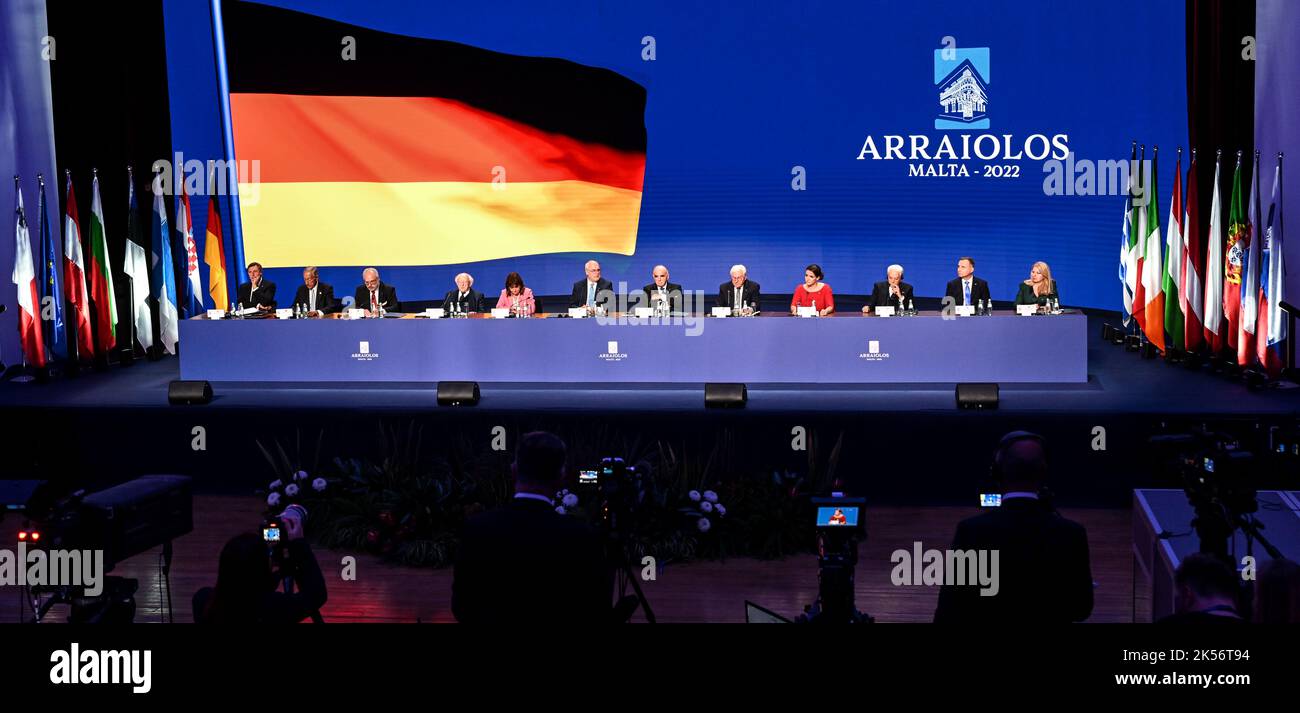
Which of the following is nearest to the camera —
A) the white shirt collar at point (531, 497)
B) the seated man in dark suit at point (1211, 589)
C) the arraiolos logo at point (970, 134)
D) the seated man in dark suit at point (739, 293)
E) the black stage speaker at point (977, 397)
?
the seated man in dark suit at point (1211, 589)

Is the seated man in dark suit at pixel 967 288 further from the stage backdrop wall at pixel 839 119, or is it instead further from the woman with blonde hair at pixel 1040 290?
the stage backdrop wall at pixel 839 119

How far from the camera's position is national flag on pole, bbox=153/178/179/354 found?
430 inches

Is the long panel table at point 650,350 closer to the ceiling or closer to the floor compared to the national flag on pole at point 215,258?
closer to the floor

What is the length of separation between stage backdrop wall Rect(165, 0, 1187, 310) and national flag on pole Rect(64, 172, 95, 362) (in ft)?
5.41

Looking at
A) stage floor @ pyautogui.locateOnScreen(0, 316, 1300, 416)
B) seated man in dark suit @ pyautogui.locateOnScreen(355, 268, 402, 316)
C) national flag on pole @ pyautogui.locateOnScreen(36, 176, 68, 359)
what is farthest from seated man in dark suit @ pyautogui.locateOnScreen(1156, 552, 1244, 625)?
national flag on pole @ pyautogui.locateOnScreen(36, 176, 68, 359)

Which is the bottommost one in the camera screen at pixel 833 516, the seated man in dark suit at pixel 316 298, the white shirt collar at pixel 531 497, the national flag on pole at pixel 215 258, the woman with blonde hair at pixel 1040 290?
the camera screen at pixel 833 516

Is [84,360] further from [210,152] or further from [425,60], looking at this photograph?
[425,60]

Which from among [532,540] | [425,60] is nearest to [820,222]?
[425,60]

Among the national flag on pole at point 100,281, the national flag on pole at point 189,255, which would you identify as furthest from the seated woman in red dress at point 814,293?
the national flag on pole at point 100,281

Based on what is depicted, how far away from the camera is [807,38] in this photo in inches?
447

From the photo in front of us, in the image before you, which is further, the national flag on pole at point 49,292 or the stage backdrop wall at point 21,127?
the stage backdrop wall at point 21,127

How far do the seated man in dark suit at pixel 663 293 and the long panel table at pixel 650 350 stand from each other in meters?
0.21

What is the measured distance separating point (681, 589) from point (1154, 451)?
9.88 feet

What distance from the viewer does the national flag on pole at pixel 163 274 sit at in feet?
35.8
